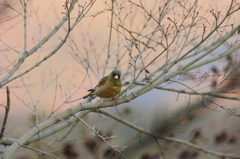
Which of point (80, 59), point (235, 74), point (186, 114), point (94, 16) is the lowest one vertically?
point (186, 114)

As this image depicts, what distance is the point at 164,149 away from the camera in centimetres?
545

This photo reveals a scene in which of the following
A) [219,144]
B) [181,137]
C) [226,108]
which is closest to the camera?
[226,108]

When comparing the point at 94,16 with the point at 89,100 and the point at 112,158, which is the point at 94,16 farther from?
the point at 112,158

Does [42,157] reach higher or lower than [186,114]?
lower

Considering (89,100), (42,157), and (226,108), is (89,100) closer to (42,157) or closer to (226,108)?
(42,157)

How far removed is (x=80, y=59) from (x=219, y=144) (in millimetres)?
3464

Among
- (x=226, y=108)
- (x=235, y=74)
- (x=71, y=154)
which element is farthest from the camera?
(x=235, y=74)

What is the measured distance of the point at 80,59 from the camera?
6344mm

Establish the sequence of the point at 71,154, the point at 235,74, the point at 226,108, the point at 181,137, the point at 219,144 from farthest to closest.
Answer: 1. the point at 181,137
2. the point at 219,144
3. the point at 235,74
4. the point at 71,154
5. the point at 226,108

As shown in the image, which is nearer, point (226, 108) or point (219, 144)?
point (226, 108)

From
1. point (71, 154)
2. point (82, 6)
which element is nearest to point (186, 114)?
point (71, 154)

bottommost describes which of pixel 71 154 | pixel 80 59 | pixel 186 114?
pixel 71 154

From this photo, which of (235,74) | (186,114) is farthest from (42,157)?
(235,74)

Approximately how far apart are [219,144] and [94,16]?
3.42 metres
